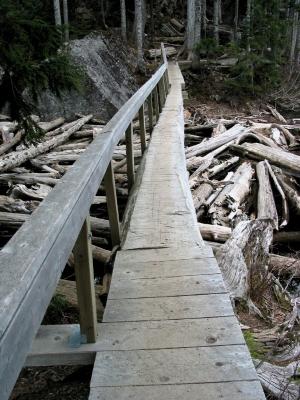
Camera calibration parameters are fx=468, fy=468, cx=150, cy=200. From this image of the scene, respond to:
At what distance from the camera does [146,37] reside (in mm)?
32781

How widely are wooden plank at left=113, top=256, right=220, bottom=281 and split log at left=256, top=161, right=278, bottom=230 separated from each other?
3313 mm

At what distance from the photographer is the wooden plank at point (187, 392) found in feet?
7.48

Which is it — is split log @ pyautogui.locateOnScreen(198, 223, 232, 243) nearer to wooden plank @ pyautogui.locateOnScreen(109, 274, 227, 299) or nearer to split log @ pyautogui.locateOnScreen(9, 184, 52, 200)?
wooden plank @ pyautogui.locateOnScreen(109, 274, 227, 299)

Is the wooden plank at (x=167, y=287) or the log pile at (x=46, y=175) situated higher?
the wooden plank at (x=167, y=287)

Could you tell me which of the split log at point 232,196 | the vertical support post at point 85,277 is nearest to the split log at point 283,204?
the split log at point 232,196

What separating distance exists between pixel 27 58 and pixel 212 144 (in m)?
5.74

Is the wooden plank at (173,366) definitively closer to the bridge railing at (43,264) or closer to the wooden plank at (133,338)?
the wooden plank at (133,338)

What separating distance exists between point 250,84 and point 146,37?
15271 millimetres

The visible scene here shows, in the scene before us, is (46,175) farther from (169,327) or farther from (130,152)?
(169,327)

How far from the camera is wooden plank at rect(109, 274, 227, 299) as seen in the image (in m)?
3.30

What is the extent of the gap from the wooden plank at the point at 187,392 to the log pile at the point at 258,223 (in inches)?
22.8

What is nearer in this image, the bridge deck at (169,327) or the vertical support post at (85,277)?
the bridge deck at (169,327)

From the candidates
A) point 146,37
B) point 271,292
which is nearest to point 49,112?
point 271,292

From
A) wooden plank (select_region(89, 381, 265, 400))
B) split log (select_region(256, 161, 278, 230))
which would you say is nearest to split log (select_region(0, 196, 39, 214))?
split log (select_region(256, 161, 278, 230))
